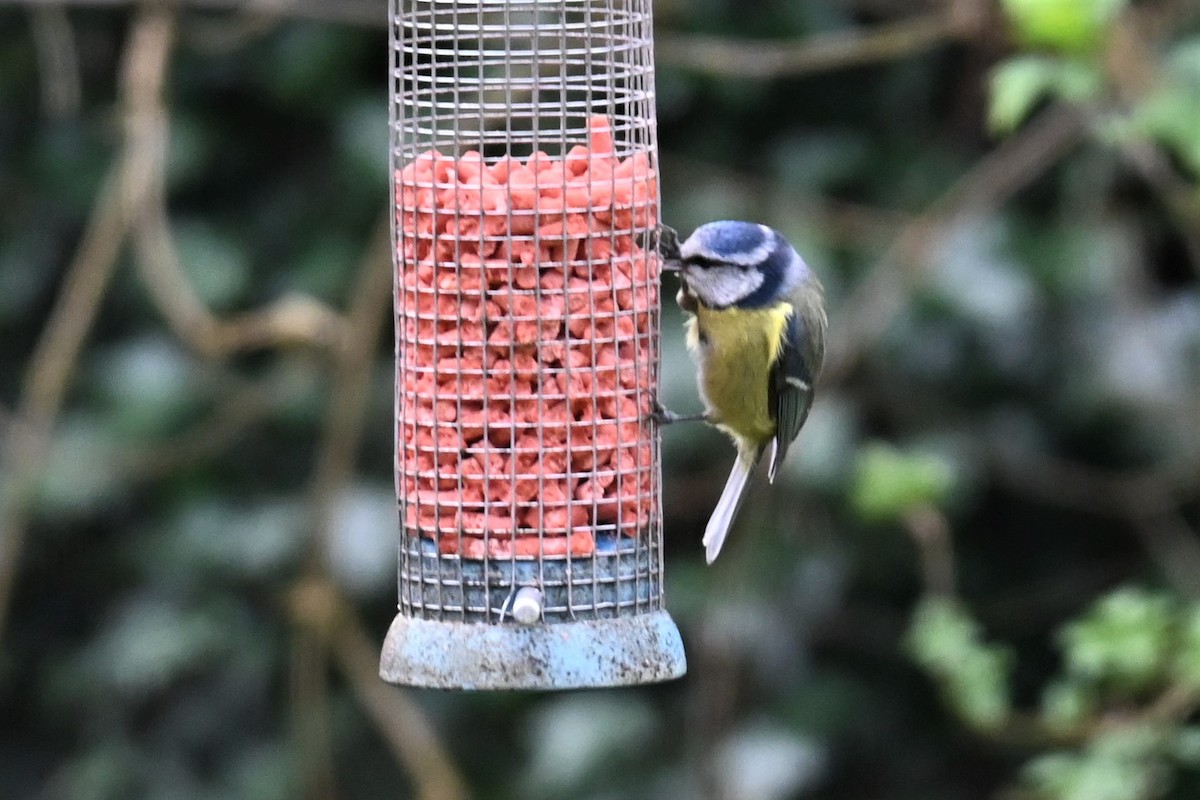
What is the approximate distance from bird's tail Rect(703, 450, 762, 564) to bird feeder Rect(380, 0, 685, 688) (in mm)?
→ 395

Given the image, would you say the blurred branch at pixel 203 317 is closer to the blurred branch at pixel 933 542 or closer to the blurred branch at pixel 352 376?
the blurred branch at pixel 352 376

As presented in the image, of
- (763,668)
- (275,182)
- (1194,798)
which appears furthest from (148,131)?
(1194,798)

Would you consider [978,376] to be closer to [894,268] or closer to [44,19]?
[894,268]

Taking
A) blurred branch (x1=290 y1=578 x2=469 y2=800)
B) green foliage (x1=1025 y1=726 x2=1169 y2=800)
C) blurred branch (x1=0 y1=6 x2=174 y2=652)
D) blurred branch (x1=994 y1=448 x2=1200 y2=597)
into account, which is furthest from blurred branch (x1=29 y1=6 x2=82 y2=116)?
green foliage (x1=1025 y1=726 x2=1169 y2=800)

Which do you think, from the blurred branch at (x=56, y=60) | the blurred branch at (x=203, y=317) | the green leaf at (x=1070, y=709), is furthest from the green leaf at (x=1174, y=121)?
the blurred branch at (x=56, y=60)

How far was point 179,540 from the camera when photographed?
5945mm

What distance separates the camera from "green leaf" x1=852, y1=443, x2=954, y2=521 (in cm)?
482

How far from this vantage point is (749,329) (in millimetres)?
4109

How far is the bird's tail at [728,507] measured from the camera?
4.23 meters

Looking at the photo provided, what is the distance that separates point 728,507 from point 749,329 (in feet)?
1.43

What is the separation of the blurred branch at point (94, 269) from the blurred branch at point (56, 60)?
24 cm

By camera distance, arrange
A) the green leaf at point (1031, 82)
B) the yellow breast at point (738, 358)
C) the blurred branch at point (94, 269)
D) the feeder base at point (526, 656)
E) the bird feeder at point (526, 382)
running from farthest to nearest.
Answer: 1. the blurred branch at point (94, 269)
2. the green leaf at point (1031, 82)
3. the yellow breast at point (738, 358)
4. the bird feeder at point (526, 382)
5. the feeder base at point (526, 656)

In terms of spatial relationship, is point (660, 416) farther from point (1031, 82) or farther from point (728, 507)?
point (1031, 82)

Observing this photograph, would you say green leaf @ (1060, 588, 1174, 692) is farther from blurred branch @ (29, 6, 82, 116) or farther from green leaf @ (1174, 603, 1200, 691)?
blurred branch @ (29, 6, 82, 116)
